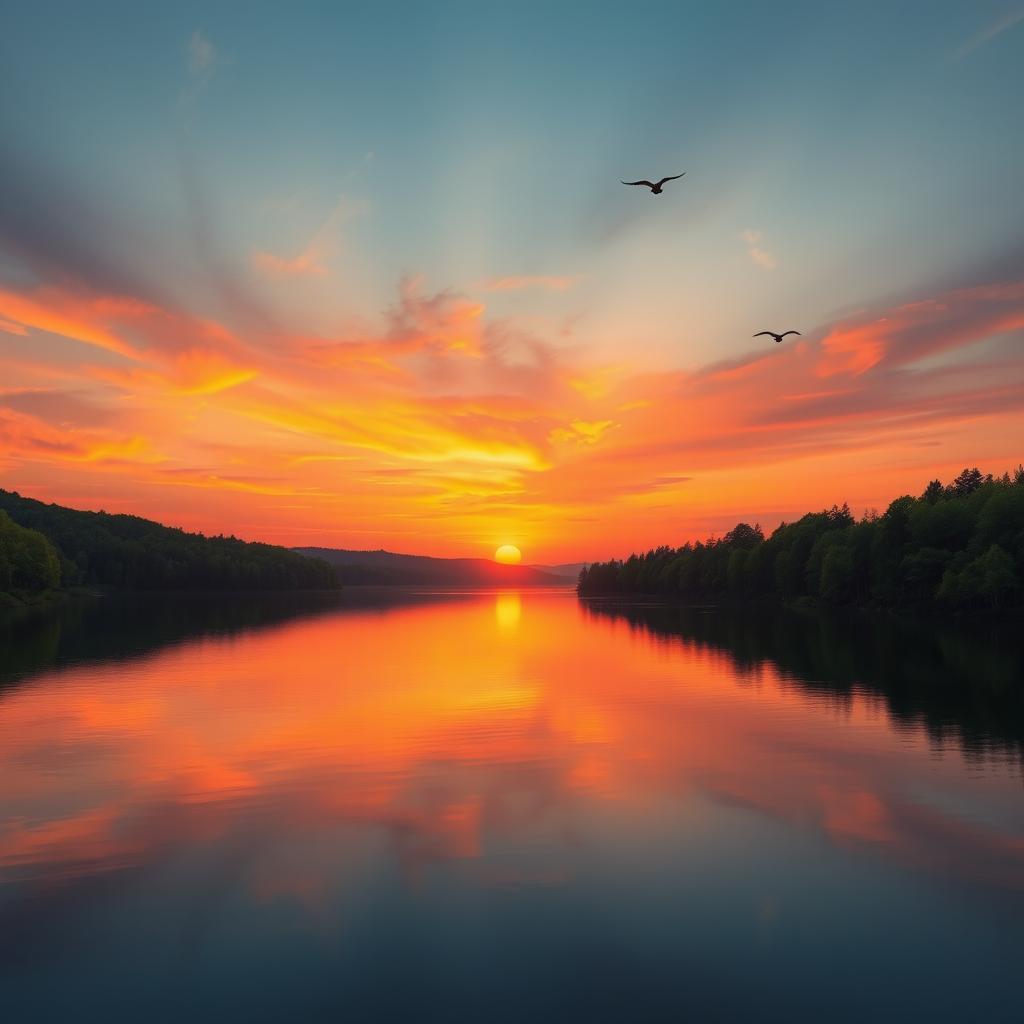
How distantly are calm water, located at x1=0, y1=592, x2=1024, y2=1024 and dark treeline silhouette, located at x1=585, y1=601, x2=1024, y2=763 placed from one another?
593 mm

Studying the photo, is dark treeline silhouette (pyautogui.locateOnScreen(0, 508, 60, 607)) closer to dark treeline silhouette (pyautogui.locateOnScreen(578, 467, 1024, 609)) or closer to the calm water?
the calm water

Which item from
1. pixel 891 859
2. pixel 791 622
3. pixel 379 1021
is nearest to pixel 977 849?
pixel 891 859

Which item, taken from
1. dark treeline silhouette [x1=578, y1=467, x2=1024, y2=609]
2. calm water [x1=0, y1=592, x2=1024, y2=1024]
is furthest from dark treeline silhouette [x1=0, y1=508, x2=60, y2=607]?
dark treeline silhouette [x1=578, y1=467, x2=1024, y2=609]

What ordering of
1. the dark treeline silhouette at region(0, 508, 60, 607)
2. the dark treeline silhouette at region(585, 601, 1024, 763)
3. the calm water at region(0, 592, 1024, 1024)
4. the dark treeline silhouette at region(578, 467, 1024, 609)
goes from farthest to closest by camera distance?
the dark treeline silhouette at region(0, 508, 60, 607) < the dark treeline silhouette at region(578, 467, 1024, 609) < the dark treeline silhouette at region(585, 601, 1024, 763) < the calm water at region(0, 592, 1024, 1024)

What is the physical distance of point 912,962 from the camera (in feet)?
49.5

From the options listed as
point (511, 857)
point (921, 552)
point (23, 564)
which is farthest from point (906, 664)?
point (23, 564)

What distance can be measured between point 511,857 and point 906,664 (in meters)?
52.9

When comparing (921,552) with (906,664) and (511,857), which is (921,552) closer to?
(906,664)

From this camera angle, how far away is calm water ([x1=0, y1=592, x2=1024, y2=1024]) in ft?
46.9

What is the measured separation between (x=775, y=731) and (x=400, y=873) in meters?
24.0

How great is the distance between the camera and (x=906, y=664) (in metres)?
62.7

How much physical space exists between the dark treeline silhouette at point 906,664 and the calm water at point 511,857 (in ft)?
1.95

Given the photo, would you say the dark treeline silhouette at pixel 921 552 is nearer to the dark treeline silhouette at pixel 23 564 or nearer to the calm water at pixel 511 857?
the calm water at pixel 511 857

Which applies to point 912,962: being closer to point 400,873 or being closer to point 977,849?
point 977,849
